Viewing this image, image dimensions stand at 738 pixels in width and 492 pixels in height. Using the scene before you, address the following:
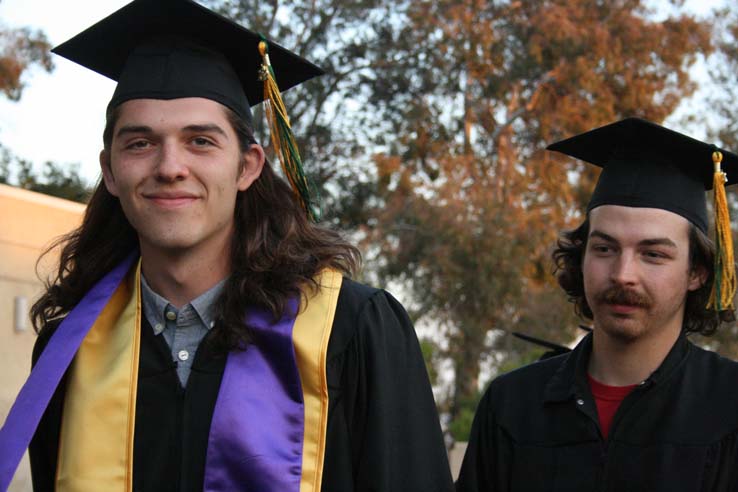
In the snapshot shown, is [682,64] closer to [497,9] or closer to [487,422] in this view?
[497,9]

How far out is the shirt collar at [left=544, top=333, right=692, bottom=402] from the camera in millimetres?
3648

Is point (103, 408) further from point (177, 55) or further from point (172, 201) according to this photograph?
point (177, 55)

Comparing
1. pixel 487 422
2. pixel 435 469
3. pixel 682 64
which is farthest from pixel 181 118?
pixel 682 64

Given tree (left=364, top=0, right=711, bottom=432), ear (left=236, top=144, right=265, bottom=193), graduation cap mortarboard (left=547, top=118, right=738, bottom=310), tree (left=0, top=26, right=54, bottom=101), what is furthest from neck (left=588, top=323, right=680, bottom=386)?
tree (left=364, top=0, right=711, bottom=432)

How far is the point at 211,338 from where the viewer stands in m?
3.10

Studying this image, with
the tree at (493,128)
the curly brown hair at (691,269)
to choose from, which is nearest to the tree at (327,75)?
the tree at (493,128)

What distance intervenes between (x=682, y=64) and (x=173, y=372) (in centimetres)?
1857

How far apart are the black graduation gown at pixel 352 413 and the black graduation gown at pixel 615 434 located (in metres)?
0.70

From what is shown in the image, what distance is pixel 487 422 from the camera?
12.8 feet

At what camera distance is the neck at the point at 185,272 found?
3182 mm

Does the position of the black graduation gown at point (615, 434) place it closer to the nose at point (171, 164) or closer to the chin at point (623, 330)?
the chin at point (623, 330)

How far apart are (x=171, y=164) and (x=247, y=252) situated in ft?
1.21

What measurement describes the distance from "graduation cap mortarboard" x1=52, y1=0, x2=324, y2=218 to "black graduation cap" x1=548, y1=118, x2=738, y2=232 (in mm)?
1217

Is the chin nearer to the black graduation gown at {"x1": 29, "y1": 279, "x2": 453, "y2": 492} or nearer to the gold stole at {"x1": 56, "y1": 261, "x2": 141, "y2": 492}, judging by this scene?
the black graduation gown at {"x1": 29, "y1": 279, "x2": 453, "y2": 492}
